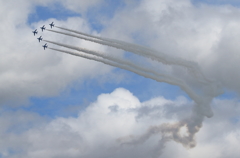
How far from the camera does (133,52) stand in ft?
293

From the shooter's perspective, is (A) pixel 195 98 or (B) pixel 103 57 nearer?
(B) pixel 103 57

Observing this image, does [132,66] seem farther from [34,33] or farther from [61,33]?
[34,33]

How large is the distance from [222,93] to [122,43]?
2570cm

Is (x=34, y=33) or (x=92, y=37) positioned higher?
(x=34, y=33)

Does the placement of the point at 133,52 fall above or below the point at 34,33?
below

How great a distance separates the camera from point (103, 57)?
8856 cm

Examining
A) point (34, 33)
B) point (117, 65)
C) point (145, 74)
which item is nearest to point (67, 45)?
point (117, 65)

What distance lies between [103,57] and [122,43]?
517 centimetres

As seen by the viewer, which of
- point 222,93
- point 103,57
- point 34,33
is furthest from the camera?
point 34,33

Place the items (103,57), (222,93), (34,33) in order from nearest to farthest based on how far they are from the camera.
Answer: (103,57), (222,93), (34,33)

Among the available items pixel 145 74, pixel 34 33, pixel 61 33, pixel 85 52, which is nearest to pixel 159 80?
pixel 145 74

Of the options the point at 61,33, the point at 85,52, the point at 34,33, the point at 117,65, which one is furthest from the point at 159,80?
the point at 34,33

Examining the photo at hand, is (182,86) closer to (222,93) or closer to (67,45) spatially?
(222,93)

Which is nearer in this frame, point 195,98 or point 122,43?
point 122,43
